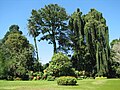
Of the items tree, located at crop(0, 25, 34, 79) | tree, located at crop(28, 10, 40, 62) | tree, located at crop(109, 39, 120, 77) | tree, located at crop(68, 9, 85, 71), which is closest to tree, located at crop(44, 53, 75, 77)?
tree, located at crop(0, 25, 34, 79)

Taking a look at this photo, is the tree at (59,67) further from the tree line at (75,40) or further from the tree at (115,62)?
the tree at (115,62)

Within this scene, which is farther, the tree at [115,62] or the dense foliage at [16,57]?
the tree at [115,62]

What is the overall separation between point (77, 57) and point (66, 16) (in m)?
8.22

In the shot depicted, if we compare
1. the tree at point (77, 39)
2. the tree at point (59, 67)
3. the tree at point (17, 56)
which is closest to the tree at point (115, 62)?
the tree at point (77, 39)

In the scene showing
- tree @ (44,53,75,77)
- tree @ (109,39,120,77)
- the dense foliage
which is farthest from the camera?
tree @ (109,39,120,77)

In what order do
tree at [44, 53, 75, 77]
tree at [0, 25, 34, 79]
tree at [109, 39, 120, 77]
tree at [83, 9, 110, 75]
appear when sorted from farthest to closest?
1. tree at [109, 39, 120, 77]
2. tree at [83, 9, 110, 75]
3. tree at [0, 25, 34, 79]
4. tree at [44, 53, 75, 77]

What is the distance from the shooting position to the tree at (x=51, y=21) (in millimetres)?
48312

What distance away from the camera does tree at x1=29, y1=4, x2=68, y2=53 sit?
159ft

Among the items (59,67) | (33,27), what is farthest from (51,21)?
(59,67)

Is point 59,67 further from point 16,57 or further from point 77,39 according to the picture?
point 77,39

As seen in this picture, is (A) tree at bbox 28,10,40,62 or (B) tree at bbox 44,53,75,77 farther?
(A) tree at bbox 28,10,40,62

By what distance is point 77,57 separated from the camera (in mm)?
48938

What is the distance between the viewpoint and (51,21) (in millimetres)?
48562

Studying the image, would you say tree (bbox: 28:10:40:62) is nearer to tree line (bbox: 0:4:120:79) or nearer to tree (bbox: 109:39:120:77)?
tree line (bbox: 0:4:120:79)
